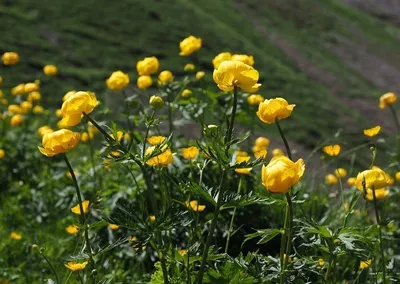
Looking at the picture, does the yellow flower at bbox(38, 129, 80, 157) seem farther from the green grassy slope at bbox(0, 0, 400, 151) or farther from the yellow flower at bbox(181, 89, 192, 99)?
the green grassy slope at bbox(0, 0, 400, 151)

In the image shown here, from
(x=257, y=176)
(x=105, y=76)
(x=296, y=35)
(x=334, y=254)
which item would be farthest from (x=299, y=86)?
(x=334, y=254)

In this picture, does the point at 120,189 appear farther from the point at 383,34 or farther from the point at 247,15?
the point at 383,34

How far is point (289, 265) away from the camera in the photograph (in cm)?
146

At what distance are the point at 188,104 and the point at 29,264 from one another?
2.72 feet

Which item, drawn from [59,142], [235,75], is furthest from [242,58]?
[59,142]

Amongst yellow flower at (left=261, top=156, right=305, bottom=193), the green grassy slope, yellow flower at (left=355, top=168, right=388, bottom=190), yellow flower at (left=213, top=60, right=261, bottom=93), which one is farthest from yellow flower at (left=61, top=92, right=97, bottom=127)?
the green grassy slope

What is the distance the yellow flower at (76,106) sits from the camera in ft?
4.55

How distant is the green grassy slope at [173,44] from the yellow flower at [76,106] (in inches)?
201

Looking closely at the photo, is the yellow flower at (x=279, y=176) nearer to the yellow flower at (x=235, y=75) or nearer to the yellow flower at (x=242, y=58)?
the yellow flower at (x=235, y=75)

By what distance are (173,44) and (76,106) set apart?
31.7ft

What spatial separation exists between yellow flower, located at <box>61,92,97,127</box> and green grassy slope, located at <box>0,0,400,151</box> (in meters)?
5.11

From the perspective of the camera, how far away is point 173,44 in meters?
10.9

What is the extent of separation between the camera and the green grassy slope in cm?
809

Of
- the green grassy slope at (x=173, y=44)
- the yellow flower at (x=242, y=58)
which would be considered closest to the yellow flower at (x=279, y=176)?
the yellow flower at (x=242, y=58)
